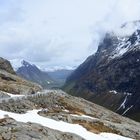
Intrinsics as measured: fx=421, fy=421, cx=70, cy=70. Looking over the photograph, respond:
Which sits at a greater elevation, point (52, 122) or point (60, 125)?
point (52, 122)

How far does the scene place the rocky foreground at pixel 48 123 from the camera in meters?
61.1

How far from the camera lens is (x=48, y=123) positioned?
71.1 m

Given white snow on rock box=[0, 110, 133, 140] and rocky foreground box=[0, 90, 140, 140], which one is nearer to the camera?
rocky foreground box=[0, 90, 140, 140]

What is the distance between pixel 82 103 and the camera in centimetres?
10919

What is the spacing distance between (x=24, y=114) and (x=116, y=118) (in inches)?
1457

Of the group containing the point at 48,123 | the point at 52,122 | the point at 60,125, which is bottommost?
the point at 60,125

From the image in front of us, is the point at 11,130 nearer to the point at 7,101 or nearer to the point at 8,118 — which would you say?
the point at 8,118

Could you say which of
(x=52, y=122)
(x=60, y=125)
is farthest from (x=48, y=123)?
(x=60, y=125)

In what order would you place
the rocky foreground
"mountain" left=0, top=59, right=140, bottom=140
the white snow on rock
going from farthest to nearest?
1. the white snow on rock
2. "mountain" left=0, top=59, right=140, bottom=140
3. the rocky foreground

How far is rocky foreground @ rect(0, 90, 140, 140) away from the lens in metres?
61.1

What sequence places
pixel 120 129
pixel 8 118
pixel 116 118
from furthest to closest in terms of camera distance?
pixel 116 118
pixel 120 129
pixel 8 118

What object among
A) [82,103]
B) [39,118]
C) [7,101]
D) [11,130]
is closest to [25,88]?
[82,103]

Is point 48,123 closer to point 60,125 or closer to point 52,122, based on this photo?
point 52,122

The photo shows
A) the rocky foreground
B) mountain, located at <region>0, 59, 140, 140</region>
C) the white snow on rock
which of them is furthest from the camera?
the white snow on rock
